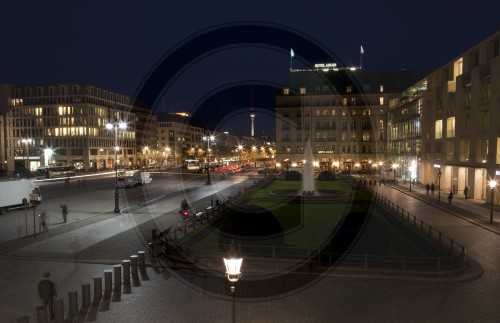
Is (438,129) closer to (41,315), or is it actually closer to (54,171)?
(41,315)

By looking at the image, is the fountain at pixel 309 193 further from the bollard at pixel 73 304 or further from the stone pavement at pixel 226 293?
the bollard at pixel 73 304

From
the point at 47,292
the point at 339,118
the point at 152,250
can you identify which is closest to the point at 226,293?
the point at 152,250

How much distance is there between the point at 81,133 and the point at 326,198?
248 ft

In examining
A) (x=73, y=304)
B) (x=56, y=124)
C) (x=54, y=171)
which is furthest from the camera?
(x=56, y=124)

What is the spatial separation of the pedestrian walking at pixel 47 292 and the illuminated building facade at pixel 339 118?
7792 centimetres

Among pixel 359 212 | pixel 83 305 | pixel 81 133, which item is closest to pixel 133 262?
pixel 83 305

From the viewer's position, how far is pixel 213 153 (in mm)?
143125

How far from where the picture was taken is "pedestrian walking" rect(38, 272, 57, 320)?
11523 mm

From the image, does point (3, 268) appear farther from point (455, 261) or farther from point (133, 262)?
point (455, 261)

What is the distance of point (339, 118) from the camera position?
288ft

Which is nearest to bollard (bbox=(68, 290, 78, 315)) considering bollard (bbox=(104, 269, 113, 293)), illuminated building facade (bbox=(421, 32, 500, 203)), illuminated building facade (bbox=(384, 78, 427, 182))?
bollard (bbox=(104, 269, 113, 293))

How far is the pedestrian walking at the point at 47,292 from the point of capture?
37.8 ft

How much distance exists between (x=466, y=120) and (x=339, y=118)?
46.2 metres

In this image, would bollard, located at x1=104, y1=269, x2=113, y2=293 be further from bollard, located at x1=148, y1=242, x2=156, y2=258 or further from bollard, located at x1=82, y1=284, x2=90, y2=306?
bollard, located at x1=148, y1=242, x2=156, y2=258
